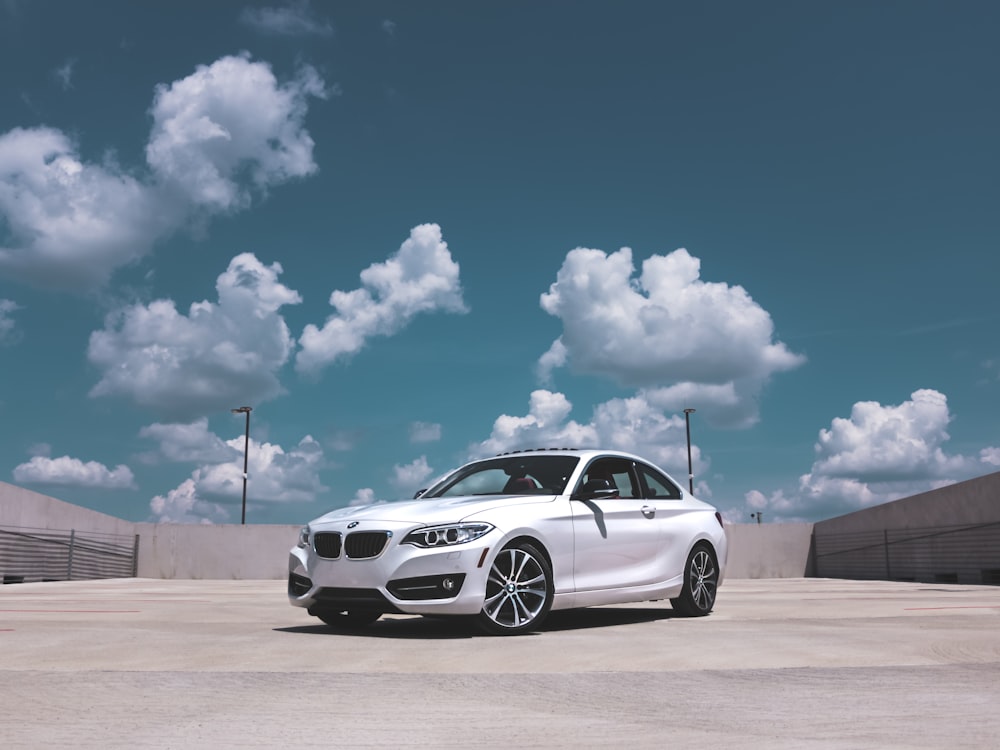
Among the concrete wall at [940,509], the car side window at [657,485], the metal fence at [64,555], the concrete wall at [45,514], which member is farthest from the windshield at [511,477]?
the concrete wall at [45,514]

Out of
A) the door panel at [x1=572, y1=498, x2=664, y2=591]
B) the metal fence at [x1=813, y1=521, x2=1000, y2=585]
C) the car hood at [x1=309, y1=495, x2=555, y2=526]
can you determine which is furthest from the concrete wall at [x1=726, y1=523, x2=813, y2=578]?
the car hood at [x1=309, y1=495, x2=555, y2=526]

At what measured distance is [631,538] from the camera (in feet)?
31.5

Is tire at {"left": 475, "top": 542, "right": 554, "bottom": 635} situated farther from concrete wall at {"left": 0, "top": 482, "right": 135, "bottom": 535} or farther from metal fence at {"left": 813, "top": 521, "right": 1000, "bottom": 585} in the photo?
concrete wall at {"left": 0, "top": 482, "right": 135, "bottom": 535}

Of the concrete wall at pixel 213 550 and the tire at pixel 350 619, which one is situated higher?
the concrete wall at pixel 213 550

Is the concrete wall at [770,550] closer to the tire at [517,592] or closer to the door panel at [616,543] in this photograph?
the door panel at [616,543]

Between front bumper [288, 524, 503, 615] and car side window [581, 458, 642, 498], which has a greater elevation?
car side window [581, 458, 642, 498]

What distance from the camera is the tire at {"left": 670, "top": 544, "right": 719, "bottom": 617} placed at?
10406mm

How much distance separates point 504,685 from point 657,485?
5.09 metres

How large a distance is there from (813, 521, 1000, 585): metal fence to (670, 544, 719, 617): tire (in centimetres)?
1763

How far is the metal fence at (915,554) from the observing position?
85.3 feet

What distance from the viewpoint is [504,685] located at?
18.5 ft

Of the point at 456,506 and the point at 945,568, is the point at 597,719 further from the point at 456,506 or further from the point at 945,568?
the point at 945,568

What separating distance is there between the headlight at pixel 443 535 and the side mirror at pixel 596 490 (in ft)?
4.15

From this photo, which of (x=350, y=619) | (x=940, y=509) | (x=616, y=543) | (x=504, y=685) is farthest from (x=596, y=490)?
(x=940, y=509)
